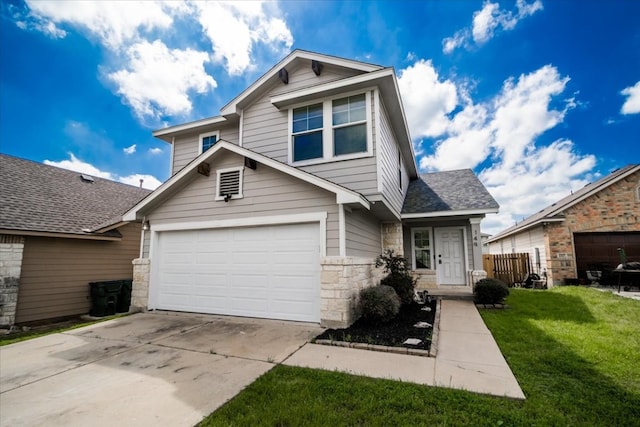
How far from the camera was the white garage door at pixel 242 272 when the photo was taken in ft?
20.6

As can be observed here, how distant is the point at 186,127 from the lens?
32.9 feet


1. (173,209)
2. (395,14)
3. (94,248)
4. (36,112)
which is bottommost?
(94,248)

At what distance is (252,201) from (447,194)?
7.60 meters

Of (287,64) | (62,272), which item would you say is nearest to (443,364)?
(287,64)

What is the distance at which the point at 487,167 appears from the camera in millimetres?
20766

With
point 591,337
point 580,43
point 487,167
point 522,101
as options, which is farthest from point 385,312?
point 487,167

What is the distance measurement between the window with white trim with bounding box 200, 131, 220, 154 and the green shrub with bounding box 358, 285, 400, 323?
24.1 ft

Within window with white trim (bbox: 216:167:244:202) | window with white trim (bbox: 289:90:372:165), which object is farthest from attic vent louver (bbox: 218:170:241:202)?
window with white trim (bbox: 289:90:372:165)

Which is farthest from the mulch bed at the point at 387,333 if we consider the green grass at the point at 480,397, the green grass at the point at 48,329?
the green grass at the point at 48,329

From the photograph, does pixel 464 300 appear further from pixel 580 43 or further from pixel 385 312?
pixel 580 43

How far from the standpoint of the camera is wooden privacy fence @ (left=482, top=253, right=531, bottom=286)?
44.5 feet

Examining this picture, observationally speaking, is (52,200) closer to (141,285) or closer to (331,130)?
(141,285)

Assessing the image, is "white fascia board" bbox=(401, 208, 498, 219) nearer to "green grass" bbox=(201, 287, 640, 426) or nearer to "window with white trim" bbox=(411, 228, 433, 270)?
"window with white trim" bbox=(411, 228, 433, 270)

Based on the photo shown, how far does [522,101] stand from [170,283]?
1459 cm
